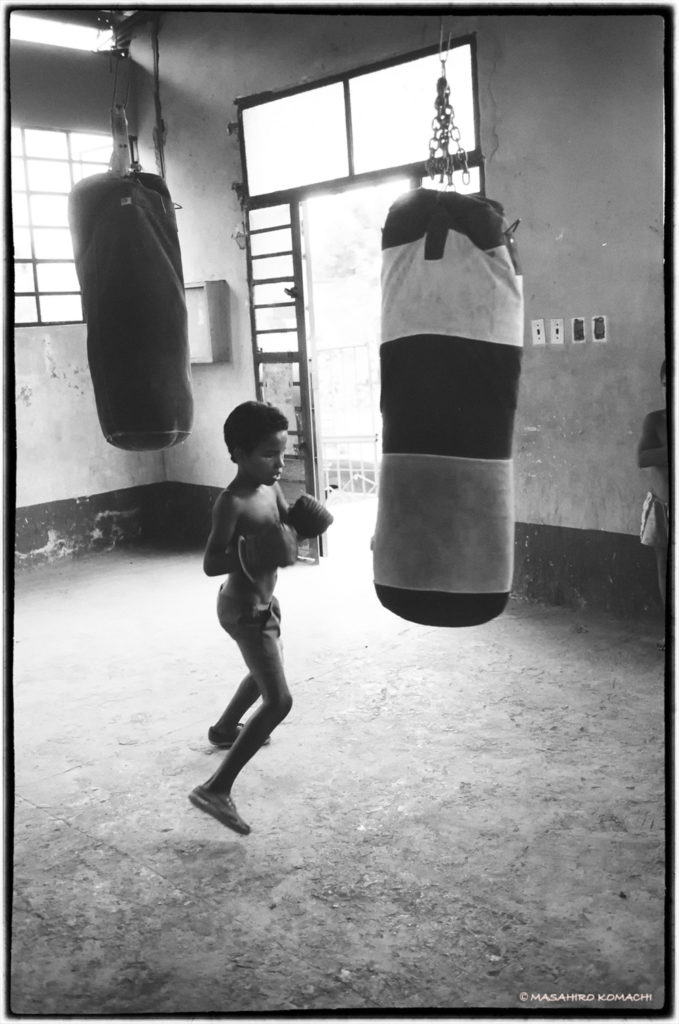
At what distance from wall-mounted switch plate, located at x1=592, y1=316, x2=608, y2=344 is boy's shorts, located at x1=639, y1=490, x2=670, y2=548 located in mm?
874

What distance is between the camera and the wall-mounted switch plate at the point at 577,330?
439cm

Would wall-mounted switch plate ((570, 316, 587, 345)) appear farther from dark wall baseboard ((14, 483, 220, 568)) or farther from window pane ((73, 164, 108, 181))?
window pane ((73, 164, 108, 181))

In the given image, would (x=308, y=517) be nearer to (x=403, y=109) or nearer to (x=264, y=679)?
(x=264, y=679)

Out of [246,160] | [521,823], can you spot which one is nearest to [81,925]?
[521,823]

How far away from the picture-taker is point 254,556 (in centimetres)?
260

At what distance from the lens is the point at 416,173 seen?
16.0ft

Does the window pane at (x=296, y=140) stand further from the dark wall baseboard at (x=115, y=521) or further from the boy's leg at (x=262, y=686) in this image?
the boy's leg at (x=262, y=686)

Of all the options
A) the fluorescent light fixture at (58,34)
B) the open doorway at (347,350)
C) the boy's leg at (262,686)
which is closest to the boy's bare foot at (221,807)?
the boy's leg at (262,686)

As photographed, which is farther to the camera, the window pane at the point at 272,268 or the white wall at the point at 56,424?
the white wall at the point at 56,424

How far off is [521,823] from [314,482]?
3.47 metres

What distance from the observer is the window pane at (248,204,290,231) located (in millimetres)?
5684

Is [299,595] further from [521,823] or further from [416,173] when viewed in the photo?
[521,823]

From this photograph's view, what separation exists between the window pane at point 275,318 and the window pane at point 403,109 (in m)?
1.02

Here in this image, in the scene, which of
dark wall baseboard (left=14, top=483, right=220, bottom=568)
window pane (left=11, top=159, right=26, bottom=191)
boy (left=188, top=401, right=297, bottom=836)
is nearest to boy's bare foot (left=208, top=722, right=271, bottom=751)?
boy (left=188, top=401, right=297, bottom=836)
